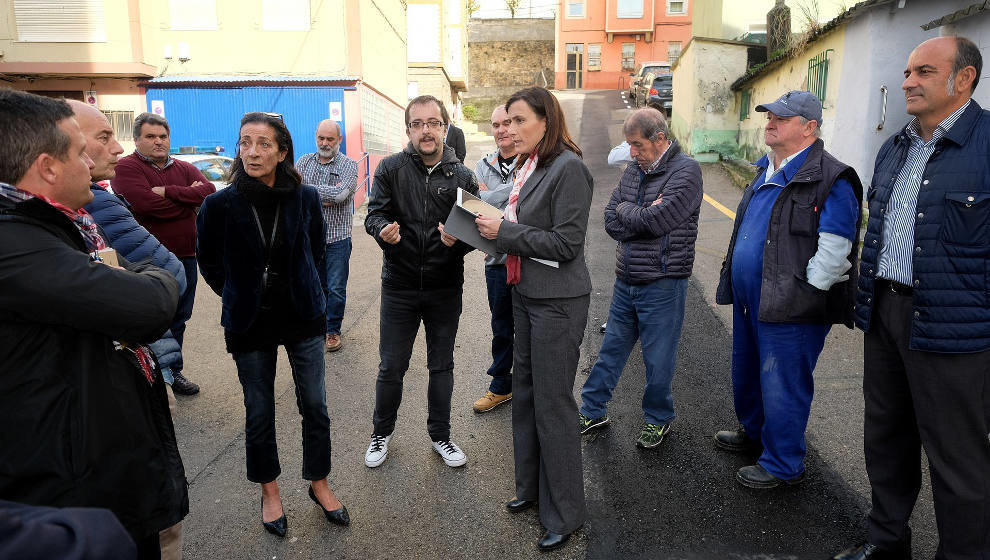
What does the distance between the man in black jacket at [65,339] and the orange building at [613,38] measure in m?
40.7

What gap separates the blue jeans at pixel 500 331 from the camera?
4.62m

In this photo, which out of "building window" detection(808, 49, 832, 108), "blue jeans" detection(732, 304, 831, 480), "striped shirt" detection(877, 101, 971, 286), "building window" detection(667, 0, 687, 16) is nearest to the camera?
"striped shirt" detection(877, 101, 971, 286)

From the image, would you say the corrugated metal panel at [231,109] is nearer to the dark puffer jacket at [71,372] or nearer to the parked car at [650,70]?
the parked car at [650,70]

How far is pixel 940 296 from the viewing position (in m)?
2.48

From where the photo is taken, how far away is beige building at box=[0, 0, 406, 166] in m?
17.3

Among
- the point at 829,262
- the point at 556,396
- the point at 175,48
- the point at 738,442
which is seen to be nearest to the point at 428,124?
the point at 556,396

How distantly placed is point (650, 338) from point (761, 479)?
101 centimetres

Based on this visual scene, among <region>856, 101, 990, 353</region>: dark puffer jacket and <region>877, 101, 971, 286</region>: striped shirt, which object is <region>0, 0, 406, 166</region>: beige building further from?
<region>856, 101, 990, 353</region>: dark puffer jacket

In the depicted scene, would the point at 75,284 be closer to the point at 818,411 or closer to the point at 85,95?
the point at 818,411

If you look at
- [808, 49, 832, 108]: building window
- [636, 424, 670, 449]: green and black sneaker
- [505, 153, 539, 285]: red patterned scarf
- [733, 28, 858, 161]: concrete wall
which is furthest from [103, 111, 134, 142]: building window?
[636, 424, 670, 449]: green and black sneaker

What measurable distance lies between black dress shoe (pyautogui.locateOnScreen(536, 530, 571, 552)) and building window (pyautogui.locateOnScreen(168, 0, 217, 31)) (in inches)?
739

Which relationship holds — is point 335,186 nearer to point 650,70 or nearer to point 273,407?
point 273,407

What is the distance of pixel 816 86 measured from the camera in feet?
35.7

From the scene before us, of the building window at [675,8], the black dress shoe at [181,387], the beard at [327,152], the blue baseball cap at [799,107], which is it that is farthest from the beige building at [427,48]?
the blue baseball cap at [799,107]
